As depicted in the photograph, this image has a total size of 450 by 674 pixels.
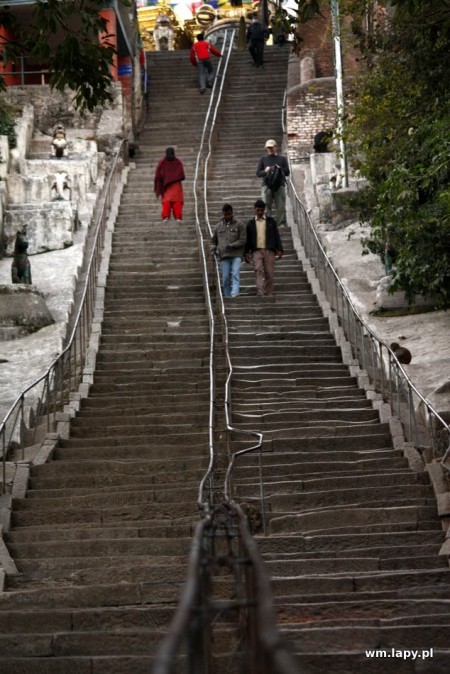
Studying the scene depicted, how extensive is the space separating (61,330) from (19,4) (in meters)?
14.6

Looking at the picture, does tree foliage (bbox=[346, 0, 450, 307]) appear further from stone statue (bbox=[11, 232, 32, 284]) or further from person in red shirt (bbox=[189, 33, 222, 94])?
person in red shirt (bbox=[189, 33, 222, 94])

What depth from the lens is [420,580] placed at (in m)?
10.5

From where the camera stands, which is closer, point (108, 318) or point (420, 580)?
point (420, 580)

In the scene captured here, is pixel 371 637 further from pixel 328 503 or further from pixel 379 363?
pixel 379 363

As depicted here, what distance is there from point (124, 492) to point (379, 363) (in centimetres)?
469

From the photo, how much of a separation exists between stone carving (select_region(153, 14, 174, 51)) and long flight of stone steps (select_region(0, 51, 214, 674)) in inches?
912

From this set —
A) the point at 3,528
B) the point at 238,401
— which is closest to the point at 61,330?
the point at 238,401

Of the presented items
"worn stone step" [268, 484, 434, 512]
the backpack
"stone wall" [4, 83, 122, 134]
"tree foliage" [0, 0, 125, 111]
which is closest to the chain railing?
"worn stone step" [268, 484, 434, 512]

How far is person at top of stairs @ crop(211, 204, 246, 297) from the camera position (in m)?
20.1

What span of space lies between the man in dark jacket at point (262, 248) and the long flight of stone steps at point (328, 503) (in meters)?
0.26

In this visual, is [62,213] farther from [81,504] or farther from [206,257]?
[81,504]

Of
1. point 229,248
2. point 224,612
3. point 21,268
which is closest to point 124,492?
point 224,612

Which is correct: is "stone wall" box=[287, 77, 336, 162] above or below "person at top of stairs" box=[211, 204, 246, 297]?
above

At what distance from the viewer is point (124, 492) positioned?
1309 cm
